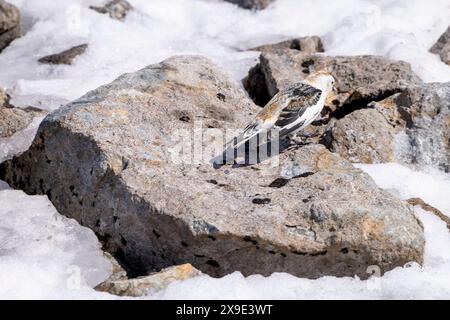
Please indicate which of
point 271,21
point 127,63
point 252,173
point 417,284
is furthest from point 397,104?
point 271,21

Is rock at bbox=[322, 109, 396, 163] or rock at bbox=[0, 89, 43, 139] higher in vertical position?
rock at bbox=[322, 109, 396, 163]

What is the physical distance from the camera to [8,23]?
40.7 ft

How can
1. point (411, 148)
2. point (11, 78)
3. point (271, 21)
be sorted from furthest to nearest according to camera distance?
1. point (271, 21)
2. point (11, 78)
3. point (411, 148)

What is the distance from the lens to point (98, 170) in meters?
6.71

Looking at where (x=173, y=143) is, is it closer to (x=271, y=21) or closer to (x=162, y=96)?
(x=162, y=96)

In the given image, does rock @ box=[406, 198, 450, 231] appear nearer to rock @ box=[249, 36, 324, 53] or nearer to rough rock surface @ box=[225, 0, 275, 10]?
rock @ box=[249, 36, 324, 53]

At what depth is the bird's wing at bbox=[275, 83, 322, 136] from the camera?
745 cm

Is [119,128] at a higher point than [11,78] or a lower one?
higher

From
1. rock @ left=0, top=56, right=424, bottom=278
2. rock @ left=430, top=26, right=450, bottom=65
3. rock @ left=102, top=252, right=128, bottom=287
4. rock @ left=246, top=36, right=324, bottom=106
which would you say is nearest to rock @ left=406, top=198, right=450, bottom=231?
rock @ left=0, top=56, right=424, bottom=278

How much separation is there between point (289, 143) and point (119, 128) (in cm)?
175

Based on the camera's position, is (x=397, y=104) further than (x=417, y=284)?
Yes

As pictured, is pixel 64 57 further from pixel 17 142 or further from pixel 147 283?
pixel 147 283

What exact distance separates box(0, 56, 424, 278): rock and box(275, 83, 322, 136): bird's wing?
0.27 meters

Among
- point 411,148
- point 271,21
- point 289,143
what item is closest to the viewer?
point 289,143
